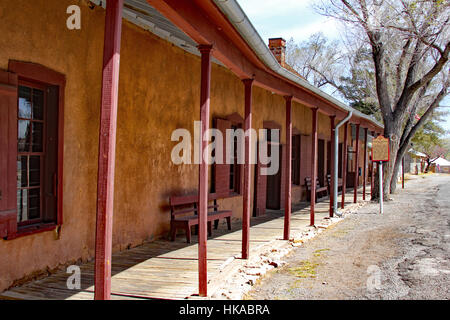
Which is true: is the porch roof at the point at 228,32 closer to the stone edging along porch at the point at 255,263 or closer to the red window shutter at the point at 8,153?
the red window shutter at the point at 8,153

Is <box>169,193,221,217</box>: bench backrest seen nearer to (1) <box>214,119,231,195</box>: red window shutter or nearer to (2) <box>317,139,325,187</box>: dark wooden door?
(1) <box>214,119,231,195</box>: red window shutter

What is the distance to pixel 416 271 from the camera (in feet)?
17.8

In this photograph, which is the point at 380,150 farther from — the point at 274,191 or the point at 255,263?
the point at 255,263

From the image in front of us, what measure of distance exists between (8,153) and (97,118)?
152 cm

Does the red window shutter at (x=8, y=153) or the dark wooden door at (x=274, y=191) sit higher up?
the red window shutter at (x=8, y=153)

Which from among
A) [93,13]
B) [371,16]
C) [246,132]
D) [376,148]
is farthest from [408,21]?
[93,13]

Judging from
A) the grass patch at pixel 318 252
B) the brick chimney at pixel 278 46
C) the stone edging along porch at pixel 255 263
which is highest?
the brick chimney at pixel 278 46

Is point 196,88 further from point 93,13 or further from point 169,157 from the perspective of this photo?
point 93,13

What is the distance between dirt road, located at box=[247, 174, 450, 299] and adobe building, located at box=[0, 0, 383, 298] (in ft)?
3.64

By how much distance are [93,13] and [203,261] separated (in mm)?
3356

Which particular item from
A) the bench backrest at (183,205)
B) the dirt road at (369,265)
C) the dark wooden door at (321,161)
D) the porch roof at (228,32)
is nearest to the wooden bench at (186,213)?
the bench backrest at (183,205)

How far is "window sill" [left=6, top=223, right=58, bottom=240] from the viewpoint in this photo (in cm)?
433

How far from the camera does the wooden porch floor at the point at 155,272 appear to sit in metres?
4.18

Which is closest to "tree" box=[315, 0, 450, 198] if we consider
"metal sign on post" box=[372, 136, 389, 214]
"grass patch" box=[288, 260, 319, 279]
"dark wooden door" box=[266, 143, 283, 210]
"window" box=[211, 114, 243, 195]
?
"metal sign on post" box=[372, 136, 389, 214]
